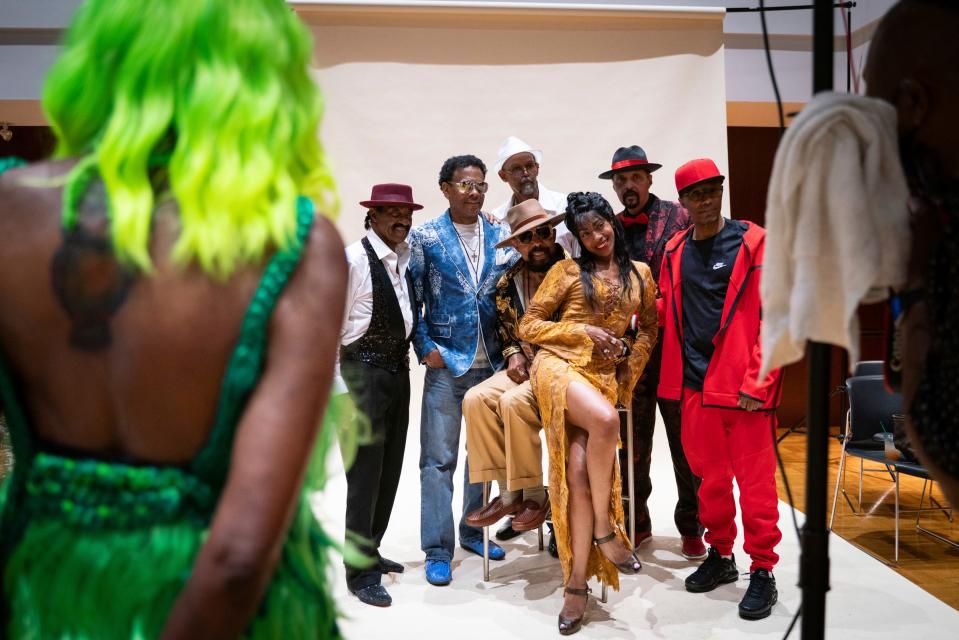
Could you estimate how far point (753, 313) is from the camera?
12.1 feet

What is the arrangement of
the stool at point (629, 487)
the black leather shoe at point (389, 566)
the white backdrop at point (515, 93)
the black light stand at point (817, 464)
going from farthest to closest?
the white backdrop at point (515, 93) → the black leather shoe at point (389, 566) → the stool at point (629, 487) → the black light stand at point (817, 464)

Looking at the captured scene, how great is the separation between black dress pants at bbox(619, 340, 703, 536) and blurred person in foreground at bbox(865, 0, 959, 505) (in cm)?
302

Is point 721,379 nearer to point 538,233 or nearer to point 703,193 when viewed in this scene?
point 703,193

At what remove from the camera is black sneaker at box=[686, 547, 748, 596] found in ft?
12.6

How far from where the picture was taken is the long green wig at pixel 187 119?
3.13 ft

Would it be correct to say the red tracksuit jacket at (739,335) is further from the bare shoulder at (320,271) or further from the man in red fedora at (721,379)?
the bare shoulder at (320,271)

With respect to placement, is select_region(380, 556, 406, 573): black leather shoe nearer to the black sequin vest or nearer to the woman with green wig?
the black sequin vest

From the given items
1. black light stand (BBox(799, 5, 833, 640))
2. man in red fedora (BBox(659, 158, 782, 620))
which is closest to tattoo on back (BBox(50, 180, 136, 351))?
black light stand (BBox(799, 5, 833, 640))

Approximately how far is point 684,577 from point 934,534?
159 cm

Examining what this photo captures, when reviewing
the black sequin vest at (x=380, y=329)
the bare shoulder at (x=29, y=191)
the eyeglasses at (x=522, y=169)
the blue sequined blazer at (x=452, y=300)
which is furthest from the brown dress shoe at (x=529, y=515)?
the bare shoulder at (x=29, y=191)

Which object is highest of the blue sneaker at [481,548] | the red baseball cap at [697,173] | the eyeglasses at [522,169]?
the eyeglasses at [522,169]

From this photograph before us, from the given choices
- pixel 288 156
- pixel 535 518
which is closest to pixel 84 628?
pixel 288 156

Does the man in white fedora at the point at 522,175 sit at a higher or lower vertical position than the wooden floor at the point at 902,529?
higher

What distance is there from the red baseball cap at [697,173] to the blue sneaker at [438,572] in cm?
212
